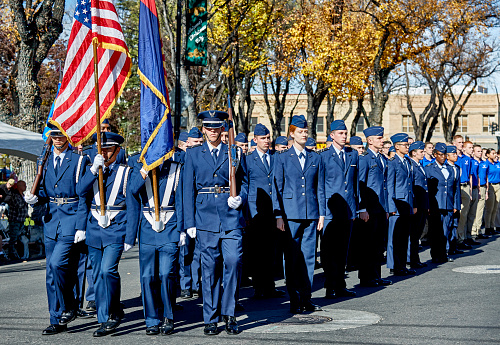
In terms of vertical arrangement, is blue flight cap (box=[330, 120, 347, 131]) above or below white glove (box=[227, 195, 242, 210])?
above

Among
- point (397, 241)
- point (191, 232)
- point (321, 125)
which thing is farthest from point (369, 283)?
point (321, 125)

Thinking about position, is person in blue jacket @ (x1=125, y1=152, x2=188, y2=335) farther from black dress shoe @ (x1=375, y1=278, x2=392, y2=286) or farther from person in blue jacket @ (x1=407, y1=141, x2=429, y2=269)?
person in blue jacket @ (x1=407, y1=141, x2=429, y2=269)

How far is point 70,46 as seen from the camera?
9.36 meters

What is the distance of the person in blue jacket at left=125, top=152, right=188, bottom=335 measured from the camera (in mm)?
7359

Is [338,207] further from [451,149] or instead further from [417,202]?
[451,149]

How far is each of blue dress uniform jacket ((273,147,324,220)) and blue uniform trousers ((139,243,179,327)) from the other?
1.64m

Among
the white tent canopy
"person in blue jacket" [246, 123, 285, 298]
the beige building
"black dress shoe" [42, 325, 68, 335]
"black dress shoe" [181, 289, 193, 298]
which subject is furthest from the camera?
the beige building

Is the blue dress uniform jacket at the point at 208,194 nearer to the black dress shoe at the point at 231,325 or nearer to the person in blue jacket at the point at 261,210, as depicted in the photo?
the black dress shoe at the point at 231,325

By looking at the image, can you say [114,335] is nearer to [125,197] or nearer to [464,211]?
[125,197]

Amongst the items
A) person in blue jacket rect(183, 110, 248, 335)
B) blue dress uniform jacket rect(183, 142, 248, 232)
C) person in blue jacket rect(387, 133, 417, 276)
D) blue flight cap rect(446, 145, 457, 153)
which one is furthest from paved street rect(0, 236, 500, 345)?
blue flight cap rect(446, 145, 457, 153)

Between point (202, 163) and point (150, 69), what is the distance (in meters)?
1.41

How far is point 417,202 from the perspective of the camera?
1259cm

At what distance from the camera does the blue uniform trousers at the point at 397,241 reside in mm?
11484

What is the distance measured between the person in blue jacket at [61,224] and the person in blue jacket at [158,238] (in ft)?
2.37
